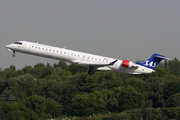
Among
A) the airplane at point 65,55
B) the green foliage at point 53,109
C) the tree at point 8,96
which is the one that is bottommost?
the green foliage at point 53,109

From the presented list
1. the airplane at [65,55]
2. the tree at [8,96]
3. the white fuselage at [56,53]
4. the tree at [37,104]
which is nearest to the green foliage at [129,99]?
the tree at [37,104]

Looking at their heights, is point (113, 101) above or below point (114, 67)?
below

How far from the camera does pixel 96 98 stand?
87188 millimetres

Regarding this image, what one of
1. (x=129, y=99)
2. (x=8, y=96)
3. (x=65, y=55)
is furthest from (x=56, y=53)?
(x=8, y=96)

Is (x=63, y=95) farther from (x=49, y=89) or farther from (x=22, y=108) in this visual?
(x=22, y=108)

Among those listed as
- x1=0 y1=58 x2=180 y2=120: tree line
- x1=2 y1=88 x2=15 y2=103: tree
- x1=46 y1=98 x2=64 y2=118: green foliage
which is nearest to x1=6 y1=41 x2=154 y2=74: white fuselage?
x1=0 y1=58 x2=180 y2=120: tree line

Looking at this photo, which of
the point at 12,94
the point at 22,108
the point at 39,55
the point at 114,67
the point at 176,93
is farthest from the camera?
the point at 12,94

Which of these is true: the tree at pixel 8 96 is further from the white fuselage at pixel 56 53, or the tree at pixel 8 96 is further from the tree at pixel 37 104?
the white fuselage at pixel 56 53

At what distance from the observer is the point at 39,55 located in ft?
137

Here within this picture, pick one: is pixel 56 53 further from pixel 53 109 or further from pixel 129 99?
pixel 129 99

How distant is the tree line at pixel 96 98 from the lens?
7762 centimetres

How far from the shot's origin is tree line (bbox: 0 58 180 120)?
77619mm

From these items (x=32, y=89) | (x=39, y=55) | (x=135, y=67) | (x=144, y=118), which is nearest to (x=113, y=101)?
(x=144, y=118)

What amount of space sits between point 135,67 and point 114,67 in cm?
326
